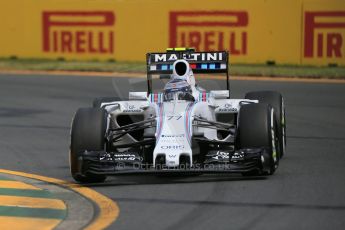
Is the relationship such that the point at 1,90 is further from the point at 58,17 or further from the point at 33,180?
the point at 33,180

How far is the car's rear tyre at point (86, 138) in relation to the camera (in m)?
11.3

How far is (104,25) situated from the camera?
25719mm

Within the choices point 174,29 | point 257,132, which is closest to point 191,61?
point 257,132

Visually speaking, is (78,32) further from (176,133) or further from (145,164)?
(145,164)

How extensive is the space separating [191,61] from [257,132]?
2.22 metres

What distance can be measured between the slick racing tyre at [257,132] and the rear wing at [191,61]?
1.76 meters

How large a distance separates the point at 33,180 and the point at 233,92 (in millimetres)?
9728

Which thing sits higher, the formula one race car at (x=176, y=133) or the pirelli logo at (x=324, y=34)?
the pirelli logo at (x=324, y=34)

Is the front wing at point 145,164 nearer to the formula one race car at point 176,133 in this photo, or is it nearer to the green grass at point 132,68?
the formula one race car at point 176,133

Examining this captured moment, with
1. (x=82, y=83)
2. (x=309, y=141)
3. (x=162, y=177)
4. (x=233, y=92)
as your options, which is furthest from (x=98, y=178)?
(x=82, y=83)

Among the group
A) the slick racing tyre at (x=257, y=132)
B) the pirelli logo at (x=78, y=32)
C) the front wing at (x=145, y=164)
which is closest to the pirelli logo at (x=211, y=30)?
the pirelli logo at (x=78, y=32)

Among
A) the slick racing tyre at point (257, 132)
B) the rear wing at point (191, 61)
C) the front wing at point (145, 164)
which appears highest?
the rear wing at point (191, 61)

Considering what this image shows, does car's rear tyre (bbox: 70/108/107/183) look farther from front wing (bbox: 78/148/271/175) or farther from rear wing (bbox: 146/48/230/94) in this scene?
rear wing (bbox: 146/48/230/94)

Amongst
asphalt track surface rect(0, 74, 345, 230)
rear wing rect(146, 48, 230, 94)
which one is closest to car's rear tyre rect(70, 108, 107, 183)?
asphalt track surface rect(0, 74, 345, 230)
